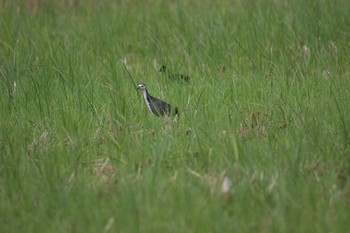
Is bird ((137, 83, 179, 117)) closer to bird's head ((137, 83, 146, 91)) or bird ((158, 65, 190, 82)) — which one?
bird's head ((137, 83, 146, 91))

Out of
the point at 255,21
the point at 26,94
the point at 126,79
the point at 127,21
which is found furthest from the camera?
the point at 127,21

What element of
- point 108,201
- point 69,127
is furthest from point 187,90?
point 108,201

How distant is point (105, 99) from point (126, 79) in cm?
63

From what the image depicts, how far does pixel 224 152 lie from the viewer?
4.73 m

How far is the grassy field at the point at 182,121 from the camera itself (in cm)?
402

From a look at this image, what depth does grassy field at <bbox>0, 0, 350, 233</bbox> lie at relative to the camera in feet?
13.2

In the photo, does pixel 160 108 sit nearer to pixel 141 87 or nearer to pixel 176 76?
pixel 141 87

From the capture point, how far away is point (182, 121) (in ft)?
17.9

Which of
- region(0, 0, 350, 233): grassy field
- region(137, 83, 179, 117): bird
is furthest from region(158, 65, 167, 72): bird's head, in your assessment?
region(137, 83, 179, 117): bird

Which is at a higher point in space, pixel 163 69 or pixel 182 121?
pixel 182 121

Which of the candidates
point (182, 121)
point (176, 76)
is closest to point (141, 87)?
point (176, 76)

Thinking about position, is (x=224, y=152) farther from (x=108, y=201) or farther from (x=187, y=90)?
(x=187, y=90)

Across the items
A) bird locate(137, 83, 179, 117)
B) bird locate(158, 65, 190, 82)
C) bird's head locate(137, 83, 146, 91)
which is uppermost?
A: bird locate(137, 83, 179, 117)

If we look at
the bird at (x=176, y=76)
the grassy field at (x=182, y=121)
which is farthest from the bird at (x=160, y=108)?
the bird at (x=176, y=76)
